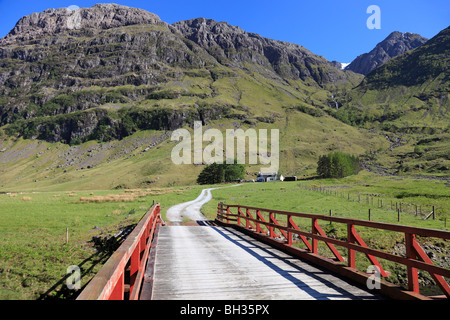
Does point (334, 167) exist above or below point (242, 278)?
below

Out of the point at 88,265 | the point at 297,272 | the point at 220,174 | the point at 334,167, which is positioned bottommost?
the point at 220,174

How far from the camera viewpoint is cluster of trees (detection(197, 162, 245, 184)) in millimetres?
113375

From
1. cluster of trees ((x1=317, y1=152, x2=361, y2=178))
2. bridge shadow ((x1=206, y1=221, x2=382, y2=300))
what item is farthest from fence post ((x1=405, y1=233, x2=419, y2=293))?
cluster of trees ((x1=317, y1=152, x2=361, y2=178))

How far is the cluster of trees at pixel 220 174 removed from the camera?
113375 millimetres

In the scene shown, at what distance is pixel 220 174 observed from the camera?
113 metres

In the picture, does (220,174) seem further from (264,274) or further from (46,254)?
(264,274)

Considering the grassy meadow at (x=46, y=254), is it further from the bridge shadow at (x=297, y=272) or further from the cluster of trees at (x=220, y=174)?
the cluster of trees at (x=220, y=174)

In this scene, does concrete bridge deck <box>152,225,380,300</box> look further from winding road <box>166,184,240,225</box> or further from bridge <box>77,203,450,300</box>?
winding road <box>166,184,240,225</box>

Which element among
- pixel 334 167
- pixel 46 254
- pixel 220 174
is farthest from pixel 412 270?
pixel 334 167

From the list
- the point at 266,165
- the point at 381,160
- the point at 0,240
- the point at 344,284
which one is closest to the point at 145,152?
the point at 266,165

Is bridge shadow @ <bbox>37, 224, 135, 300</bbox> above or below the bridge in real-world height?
below
